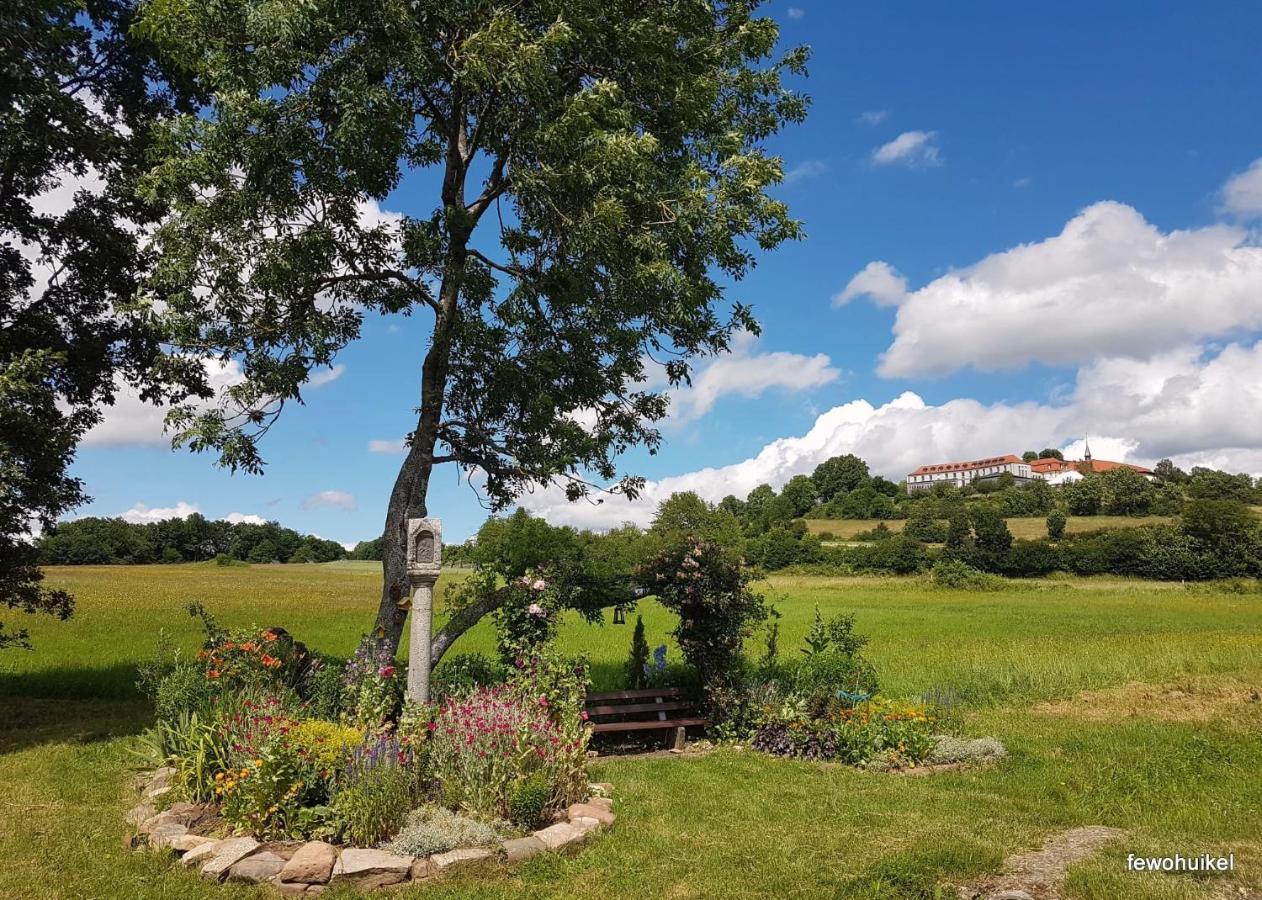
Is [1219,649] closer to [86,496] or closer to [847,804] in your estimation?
[847,804]

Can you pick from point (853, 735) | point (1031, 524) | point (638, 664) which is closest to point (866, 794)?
point (853, 735)

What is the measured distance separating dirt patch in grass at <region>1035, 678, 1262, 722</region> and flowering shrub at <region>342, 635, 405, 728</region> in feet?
38.7

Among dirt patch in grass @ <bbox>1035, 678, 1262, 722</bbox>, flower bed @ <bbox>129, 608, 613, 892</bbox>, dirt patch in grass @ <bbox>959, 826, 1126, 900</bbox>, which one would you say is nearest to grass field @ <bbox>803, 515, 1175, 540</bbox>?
dirt patch in grass @ <bbox>1035, 678, 1262, 722</bbox>

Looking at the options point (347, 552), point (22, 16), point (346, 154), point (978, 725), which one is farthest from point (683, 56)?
point (347, 552)

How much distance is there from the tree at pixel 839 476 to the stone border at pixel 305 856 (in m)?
128

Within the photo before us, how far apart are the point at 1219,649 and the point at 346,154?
25855 millimetres

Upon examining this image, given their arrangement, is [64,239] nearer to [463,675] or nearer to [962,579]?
[463,675]

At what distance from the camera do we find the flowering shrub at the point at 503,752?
279 inches

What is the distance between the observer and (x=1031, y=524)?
82625mm

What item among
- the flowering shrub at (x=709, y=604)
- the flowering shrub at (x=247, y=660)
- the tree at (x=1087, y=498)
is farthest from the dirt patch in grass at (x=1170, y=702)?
the tree at (x=1087, y=498)

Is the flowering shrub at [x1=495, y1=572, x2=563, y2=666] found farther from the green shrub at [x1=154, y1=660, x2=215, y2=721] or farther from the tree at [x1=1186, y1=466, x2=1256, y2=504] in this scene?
the tree at [x1=1186, y1=466, x2=1256, y2=504]

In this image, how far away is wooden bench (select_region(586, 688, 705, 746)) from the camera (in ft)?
36.6

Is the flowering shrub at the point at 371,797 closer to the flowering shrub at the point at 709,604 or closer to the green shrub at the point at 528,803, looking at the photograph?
the green shrub at the point at 528,803

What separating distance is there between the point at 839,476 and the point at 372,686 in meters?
130
